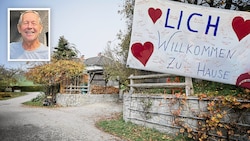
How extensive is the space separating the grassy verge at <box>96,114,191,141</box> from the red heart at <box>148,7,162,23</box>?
1.44m

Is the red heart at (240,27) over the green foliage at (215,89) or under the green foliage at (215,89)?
over

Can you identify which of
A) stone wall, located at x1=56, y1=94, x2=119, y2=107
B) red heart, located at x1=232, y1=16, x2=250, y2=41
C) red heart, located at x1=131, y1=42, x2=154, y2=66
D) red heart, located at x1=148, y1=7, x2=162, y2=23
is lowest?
stone wall, located at x1=56, y1=94, x2=119, y2=107

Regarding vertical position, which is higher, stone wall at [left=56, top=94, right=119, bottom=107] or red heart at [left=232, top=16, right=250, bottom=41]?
red heart at [left=232, top=16, right=250, bottom=41]

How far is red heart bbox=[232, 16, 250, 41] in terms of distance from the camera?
240 cm

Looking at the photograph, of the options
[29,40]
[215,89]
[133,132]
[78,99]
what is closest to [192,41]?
[215,89]

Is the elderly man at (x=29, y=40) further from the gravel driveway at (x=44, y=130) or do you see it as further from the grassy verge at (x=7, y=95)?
the gravel driveway at (x=44, y=130)

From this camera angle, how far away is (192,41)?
8.45ft

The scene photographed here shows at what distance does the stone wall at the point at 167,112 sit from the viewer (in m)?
2.41

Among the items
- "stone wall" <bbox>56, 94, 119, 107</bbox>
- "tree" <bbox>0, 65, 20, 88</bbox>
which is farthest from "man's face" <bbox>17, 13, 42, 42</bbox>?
"stone wall" <bbox>56, 94, 119, 107</bbox>

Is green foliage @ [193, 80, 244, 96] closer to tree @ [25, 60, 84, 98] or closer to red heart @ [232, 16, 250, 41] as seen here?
red heart @ [232, 16, 250, 41]

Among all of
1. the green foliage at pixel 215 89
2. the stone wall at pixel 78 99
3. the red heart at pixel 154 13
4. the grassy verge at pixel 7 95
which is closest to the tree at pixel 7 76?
the grassy verge at pixel 7 95

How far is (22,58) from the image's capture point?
3164mm

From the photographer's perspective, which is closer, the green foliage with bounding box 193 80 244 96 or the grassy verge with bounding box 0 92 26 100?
the green foliage with bounding box 193 80 244 96

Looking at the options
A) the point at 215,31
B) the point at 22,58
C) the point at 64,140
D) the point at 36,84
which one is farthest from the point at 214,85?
the point at 36,84
